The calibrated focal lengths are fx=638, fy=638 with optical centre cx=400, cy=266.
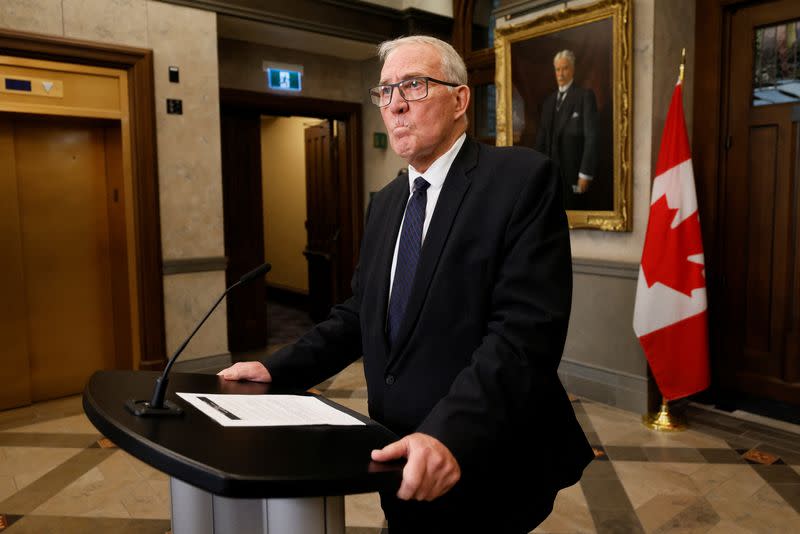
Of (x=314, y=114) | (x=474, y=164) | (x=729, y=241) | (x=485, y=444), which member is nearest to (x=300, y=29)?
(x=314, y=114)

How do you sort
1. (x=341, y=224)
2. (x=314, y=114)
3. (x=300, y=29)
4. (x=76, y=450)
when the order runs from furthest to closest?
(x=341, y=224)
(x=314, y=114)
(x=300, y=29)
(x=76, y=450)

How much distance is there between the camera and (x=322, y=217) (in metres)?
6.97

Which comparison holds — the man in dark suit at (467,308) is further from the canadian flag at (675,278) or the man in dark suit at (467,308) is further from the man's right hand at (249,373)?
the canadian flag at (675,278)

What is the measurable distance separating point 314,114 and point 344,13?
104cm

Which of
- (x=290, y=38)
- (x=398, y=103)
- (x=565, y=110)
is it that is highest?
(x=290, y=38)

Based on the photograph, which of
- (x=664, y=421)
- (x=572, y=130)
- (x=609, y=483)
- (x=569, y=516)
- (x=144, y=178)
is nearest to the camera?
(x=569, y=516)

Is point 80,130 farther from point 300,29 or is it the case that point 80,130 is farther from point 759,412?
point 759,412

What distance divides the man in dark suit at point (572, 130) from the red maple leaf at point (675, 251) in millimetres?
659

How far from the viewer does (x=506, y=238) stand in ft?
4.24

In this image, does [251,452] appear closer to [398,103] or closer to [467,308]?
[467,308]

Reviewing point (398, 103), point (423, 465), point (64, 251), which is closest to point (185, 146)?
point (64, 251)

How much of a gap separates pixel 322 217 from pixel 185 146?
2.45 metres

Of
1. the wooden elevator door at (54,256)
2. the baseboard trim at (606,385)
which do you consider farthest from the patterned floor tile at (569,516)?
the wooden elevator door at (54,256)

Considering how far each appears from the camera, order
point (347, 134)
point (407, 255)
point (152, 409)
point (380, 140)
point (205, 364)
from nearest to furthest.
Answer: point (152, 409) < point (407, 255) < point (205, 364) < point (380, 140) < point (347, 134)
